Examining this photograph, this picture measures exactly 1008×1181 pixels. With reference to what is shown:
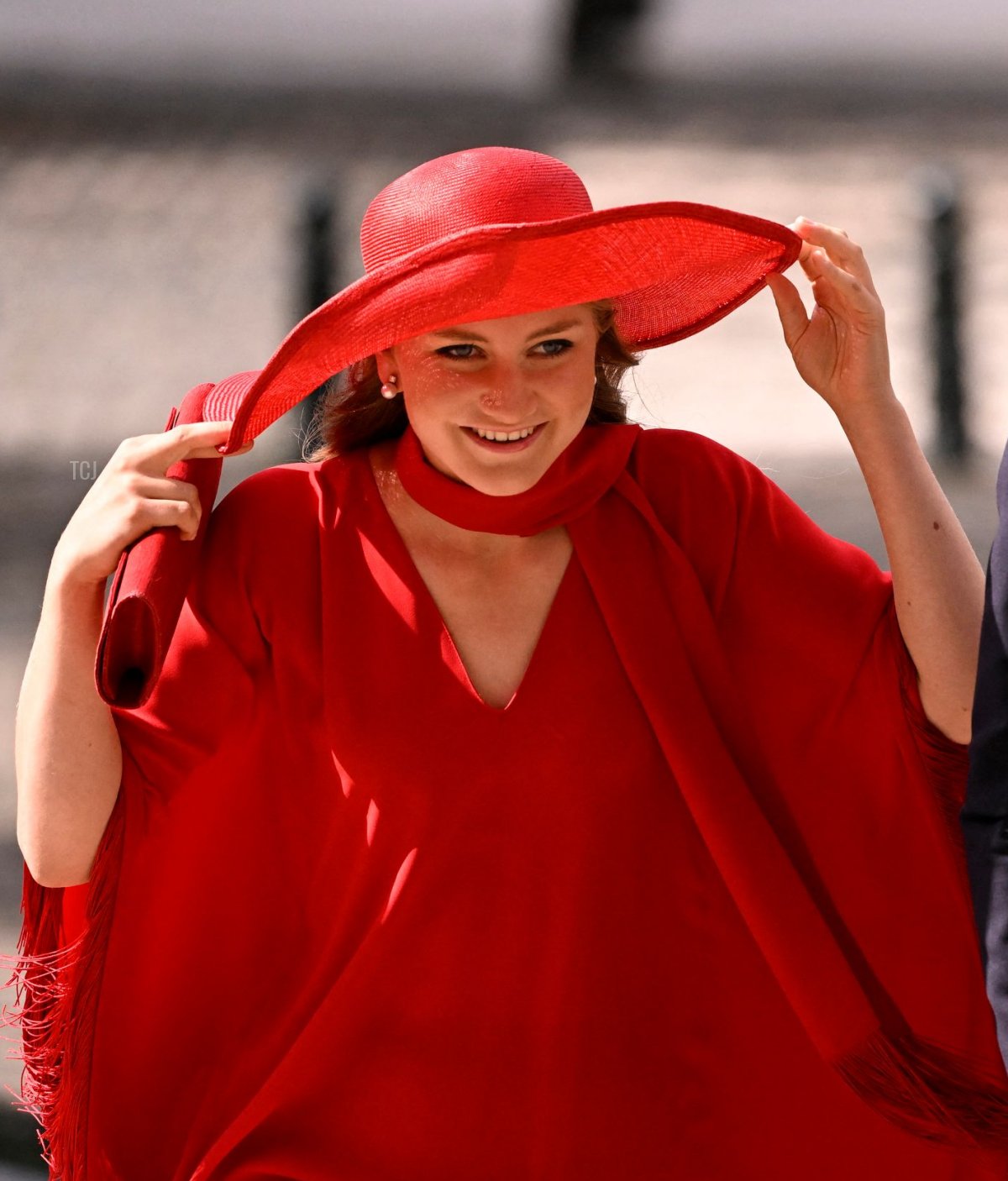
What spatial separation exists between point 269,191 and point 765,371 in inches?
126

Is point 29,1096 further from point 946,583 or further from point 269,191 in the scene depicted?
point 269,191

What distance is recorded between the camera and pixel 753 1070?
8.16ft

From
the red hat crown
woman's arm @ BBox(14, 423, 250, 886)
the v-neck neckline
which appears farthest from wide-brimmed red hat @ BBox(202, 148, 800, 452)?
the v-neck neckline

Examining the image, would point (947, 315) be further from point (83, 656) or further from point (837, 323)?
point (83, 656)

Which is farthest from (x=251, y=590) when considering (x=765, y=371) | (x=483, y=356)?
(x=765, y=371)

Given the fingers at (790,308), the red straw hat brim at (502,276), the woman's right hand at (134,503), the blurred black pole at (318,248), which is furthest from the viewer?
the blurred black pole at (318,248)

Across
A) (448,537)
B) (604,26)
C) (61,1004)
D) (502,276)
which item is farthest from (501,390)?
(604,26)

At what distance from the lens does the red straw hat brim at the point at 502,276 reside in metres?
2.07

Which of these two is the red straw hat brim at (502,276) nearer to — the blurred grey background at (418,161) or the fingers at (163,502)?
the fingers at (163,502)

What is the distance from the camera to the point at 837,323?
2.40 metres

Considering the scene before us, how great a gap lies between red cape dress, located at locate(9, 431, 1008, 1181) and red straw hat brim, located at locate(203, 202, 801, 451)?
0.91 ft

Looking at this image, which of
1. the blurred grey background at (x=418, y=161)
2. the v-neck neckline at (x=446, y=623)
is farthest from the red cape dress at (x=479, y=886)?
the blurred grey background at (x=418, y=161)

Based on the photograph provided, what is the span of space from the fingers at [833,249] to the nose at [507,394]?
429 millimetres

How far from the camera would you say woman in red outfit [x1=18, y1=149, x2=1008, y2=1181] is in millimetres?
2293
